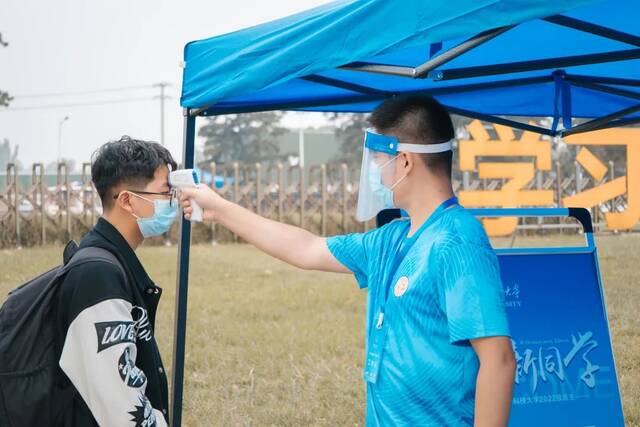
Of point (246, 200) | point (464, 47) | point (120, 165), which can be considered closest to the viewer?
point (464, 47)

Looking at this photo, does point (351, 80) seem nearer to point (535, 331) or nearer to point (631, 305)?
point (535, 331)

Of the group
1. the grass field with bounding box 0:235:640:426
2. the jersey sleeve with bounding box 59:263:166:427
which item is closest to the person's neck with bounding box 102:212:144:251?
the jersey sleeve with bounding box 59:263:166:427

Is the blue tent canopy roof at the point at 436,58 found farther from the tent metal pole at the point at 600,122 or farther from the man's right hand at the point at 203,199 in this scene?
the man's right hand at the point at 203,199

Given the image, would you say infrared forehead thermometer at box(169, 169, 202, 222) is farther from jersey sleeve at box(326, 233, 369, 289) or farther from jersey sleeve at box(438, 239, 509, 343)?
jersey sleeve at box(438, 239, 509, 343)

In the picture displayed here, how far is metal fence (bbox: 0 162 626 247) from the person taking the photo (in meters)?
16.1

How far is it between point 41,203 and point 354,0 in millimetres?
14882

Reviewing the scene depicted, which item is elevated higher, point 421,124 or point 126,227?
point 421,124

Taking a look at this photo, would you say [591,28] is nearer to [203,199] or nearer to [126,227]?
[203,199]

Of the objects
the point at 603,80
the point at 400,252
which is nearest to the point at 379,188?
the point at 400,252

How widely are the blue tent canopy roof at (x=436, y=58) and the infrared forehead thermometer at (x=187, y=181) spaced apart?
13.9 inches

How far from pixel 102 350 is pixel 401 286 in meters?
0.77

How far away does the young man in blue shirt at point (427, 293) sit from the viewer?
5.67ft

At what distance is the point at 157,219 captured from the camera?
246 cm

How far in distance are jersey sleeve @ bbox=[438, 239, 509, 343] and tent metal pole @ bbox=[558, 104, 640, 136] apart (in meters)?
2.84
